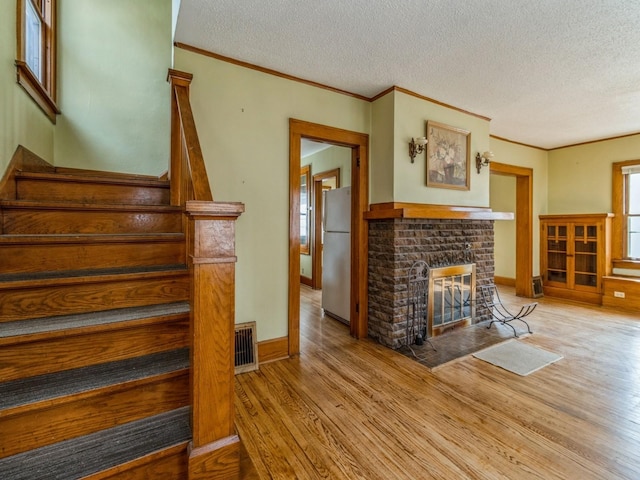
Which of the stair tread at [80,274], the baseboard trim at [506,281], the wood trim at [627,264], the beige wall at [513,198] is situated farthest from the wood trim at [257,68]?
the baseboard trim at [506,281]

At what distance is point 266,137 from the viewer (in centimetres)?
278

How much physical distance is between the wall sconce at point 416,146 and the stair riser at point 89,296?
2.53m

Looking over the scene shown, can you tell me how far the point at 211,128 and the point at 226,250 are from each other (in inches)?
65.5

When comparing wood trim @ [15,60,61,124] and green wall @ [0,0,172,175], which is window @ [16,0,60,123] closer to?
wood trim @ [15,60,61,124]

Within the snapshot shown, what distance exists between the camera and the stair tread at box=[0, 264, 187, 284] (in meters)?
1.42

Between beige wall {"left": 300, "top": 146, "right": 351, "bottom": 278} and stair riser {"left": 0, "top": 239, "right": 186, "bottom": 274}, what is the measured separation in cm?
344

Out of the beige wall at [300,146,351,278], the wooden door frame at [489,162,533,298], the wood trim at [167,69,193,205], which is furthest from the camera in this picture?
the wooden door frame at [489,162,533,298]

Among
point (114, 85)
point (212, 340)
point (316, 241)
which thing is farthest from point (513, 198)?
point (114, 85)

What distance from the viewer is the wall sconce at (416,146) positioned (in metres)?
3.16

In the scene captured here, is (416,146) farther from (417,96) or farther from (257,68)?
(257,68)

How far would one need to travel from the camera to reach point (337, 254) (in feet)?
12.8

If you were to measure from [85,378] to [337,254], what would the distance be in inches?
114

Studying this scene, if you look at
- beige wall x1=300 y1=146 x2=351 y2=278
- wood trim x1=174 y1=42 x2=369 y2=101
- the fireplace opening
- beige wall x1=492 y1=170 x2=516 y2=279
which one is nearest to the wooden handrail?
wood trim x1=174 y1=42 x2=369 y2=101

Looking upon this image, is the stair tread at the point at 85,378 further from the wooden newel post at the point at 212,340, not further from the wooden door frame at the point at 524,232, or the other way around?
the wooden door frame at the point at 524,232
